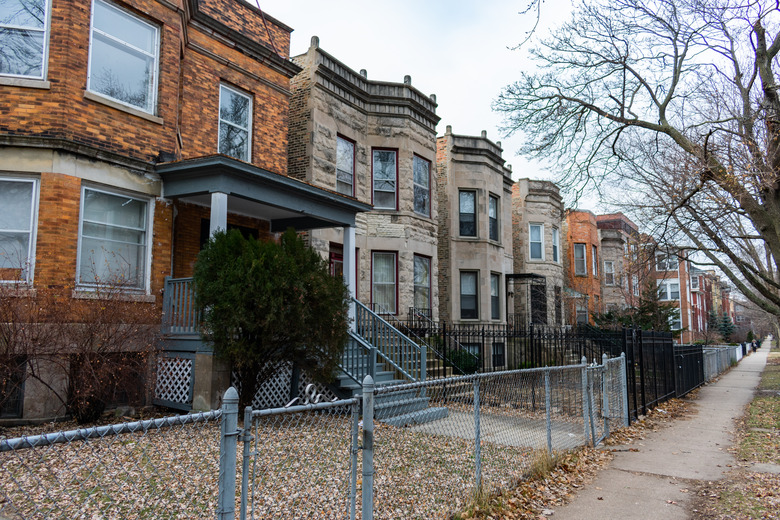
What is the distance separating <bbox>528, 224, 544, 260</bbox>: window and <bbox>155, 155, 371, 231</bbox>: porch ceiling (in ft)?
57.0

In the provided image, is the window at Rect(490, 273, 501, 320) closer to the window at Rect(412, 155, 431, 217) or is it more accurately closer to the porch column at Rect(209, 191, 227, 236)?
the window at Rect(412, 155, 431, 217)

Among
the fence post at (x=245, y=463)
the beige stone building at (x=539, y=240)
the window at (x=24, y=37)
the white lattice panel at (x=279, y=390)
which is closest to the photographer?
the fence post at (x=245, y=463)

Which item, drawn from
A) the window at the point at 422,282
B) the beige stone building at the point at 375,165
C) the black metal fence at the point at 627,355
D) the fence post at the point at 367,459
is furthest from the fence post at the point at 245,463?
the window at the point at 422,282

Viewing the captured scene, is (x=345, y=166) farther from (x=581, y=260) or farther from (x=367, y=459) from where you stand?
(x=581, y=260)

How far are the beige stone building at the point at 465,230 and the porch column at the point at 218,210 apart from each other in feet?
41.7

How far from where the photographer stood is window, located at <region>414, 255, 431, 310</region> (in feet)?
61.5

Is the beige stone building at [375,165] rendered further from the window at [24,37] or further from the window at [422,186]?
the window at [24,37]

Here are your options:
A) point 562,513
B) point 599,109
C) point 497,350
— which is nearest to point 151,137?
point 562,513

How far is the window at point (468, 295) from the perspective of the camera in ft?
71.7

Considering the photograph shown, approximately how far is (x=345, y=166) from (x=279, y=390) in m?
8.55

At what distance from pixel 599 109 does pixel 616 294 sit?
2333 cm

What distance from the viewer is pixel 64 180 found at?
9234 millimetres

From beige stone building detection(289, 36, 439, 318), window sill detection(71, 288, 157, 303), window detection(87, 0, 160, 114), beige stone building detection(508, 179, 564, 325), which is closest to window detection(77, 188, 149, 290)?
window sill detection(71, 288, 157, 303)

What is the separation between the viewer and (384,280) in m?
17.8
